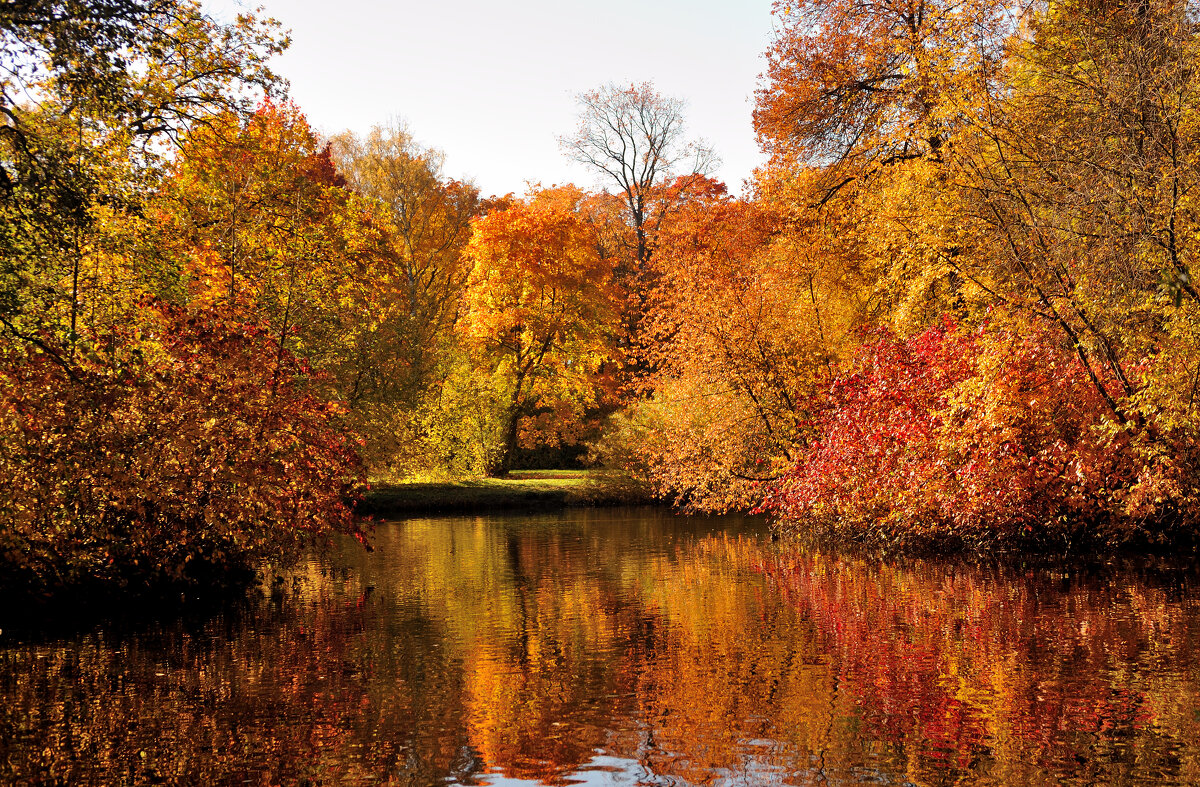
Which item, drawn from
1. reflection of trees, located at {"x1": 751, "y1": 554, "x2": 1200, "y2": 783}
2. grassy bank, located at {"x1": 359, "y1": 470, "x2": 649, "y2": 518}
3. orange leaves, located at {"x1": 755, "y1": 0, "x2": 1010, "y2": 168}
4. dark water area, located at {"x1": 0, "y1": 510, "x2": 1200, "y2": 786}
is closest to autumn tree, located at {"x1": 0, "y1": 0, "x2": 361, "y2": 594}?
dark water area, located at {"x1": 0, "y1": 510, "x2": 1200, "y2": 786}

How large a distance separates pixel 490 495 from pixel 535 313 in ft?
23.6

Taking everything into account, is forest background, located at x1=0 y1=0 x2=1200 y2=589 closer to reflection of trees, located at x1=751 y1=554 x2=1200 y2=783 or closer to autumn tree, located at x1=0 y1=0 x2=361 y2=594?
autumn tree, located at x1=0 y1=0 x2=361 y2=594

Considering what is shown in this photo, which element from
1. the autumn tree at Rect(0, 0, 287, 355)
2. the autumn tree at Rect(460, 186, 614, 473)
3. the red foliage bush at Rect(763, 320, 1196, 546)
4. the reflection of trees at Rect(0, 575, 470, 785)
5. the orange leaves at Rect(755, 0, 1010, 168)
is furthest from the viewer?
the autumn tree at Rect(460, 186, 614, 473)

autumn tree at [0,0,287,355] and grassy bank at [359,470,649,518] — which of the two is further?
grassy bank at [359,470,649,518]

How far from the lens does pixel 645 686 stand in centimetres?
846

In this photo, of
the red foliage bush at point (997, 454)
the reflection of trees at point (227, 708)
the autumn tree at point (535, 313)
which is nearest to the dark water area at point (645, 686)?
the reflection of trees at point (227, 708)

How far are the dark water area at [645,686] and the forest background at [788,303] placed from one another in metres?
1.60

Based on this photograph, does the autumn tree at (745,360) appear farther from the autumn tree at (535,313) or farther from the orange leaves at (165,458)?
the autumn tree at (535,313)

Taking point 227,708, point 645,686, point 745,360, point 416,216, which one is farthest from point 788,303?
point 416,216

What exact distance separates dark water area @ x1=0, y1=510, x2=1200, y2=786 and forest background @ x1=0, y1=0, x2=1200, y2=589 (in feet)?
5.26

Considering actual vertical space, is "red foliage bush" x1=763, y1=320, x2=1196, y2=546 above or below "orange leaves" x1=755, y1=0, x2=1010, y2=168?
below

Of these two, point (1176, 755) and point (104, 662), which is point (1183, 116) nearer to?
point (1176, 755)

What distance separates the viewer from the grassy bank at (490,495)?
31797mm

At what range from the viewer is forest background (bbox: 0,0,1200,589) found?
12.1m
